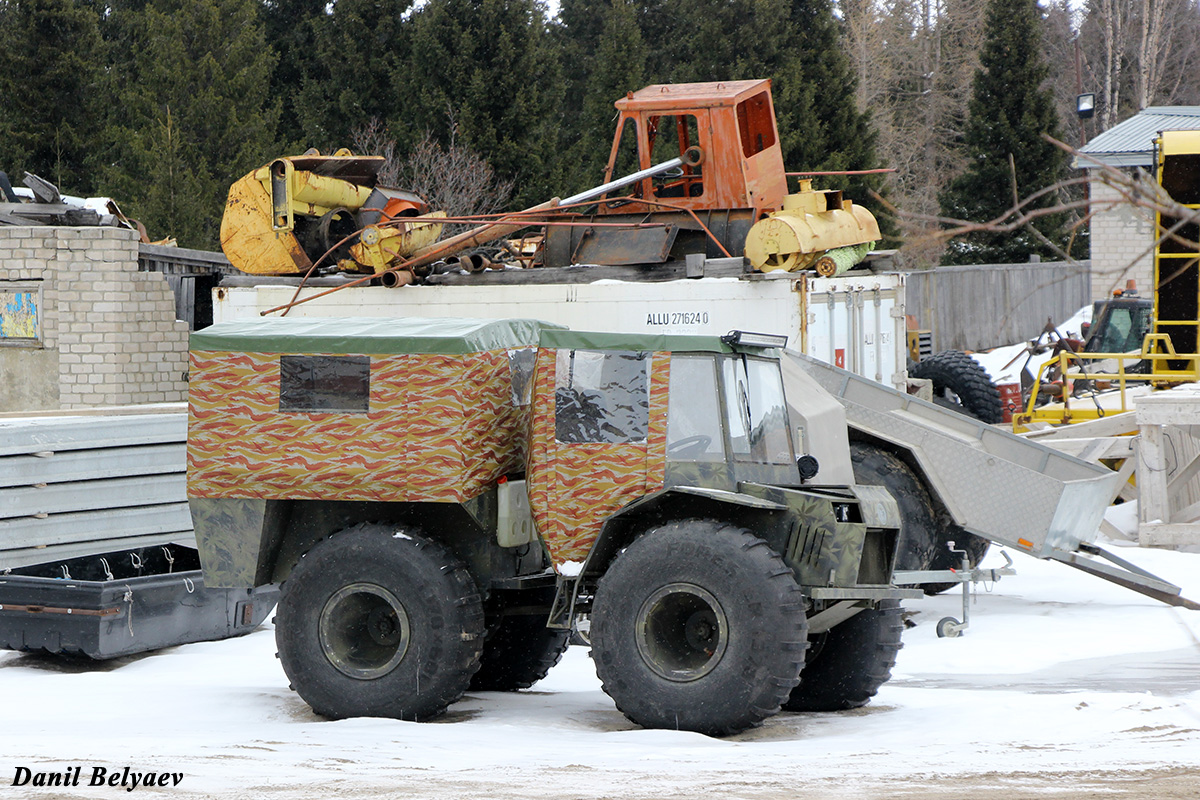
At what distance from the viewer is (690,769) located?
20.3ft

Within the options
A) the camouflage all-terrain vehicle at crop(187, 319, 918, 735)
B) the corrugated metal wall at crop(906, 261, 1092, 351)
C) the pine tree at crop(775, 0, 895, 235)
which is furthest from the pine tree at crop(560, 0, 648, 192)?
the camouflage all-terrain vehicle at crop(187, 319, 918, 735)

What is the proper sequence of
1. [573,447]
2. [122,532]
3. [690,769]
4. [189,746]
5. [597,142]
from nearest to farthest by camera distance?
[690,769] < [189,746] < [573,447] < [122,532] < [597,142]

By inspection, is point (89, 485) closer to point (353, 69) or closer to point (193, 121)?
point (193, 121)

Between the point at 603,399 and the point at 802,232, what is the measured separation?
217 inches

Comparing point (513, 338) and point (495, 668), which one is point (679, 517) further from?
point (495, 668)

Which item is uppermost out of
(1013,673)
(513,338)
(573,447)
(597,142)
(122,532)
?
(597,142)

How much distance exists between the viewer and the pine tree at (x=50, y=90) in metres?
30.2

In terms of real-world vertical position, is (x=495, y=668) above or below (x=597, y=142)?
below

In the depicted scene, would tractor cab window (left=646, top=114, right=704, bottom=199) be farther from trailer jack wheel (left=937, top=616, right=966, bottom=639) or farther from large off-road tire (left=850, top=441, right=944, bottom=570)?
trailer jack wheel (left=937, top=616, right=966, bottom=639)

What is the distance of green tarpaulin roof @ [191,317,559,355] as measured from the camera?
750 centimetres

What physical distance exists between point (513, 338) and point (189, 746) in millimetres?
2750

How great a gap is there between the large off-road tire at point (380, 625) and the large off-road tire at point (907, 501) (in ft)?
12.0

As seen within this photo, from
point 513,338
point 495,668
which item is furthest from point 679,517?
point 495,668

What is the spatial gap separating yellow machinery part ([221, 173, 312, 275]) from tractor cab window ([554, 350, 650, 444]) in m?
7.15
